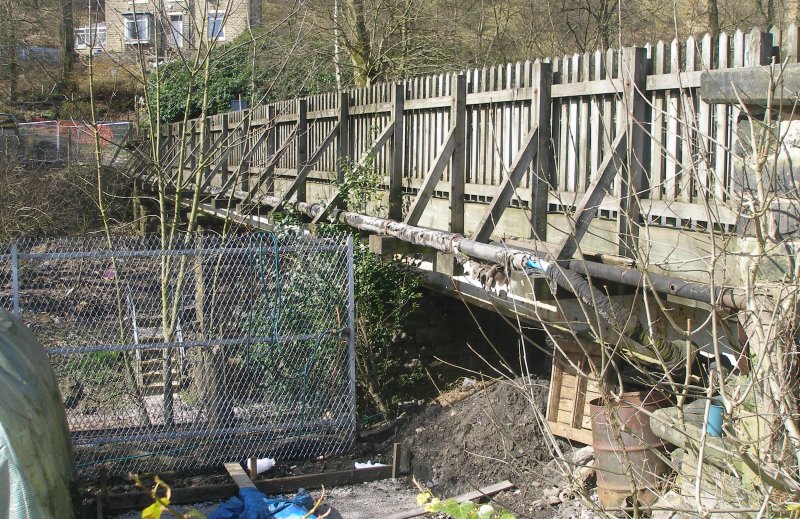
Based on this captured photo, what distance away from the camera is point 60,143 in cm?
2531

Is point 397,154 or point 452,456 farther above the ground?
point 397,154

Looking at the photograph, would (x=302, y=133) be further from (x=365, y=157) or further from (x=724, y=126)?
(x=724, y=126)

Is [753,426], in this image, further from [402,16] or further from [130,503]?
[402,16]

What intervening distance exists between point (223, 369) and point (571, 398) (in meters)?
3.40

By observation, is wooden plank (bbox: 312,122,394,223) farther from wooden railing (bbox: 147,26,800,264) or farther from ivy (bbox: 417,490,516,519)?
ivy (bbox: 417,490,516,519)

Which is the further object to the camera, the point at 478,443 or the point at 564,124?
the point at 478,443

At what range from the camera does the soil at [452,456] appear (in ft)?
24.4

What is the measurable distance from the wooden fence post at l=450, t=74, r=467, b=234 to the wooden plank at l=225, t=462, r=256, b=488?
9.78 ft

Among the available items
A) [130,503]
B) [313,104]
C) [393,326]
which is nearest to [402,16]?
[313,104]

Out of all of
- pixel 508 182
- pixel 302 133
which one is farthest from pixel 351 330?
pixel 302 133

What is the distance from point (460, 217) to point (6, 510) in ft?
15.8

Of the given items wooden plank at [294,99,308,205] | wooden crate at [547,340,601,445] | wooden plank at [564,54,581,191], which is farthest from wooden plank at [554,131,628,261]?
wooden plank at [294,99,308,205]

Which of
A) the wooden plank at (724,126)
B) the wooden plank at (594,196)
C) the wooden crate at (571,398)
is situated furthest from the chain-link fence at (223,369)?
the wooden plank at (724,126)

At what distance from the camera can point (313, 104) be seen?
40.4 feet
